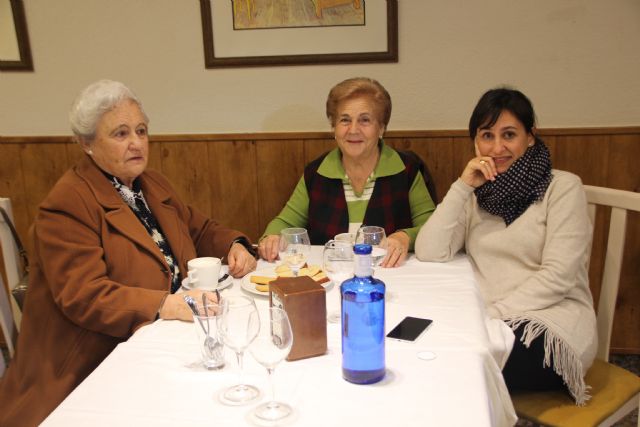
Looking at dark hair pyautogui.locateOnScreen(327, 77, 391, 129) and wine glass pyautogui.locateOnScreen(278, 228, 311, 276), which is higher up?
dark hair pyautogui.locateOnScreen(327, 77, 391, 129)

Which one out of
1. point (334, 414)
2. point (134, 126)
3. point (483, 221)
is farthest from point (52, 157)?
point (334, 414)

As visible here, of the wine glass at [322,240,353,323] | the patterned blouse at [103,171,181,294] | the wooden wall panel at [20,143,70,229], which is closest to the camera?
the wine glass at [322,240,353,323]

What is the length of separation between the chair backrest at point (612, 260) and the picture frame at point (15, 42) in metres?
2.61

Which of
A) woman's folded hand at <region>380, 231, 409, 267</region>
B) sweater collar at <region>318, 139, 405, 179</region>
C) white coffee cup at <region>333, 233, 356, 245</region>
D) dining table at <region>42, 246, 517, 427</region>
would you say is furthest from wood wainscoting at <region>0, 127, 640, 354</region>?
dining table at <region>42, 246, 517, 427</region>

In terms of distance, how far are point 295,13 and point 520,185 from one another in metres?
1.33

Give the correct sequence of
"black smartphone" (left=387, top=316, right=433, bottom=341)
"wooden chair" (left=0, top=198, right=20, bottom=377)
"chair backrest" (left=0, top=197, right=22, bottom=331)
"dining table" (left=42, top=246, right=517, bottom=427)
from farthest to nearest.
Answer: "chair backrest" (left=0, top=197, right=22, bottom=331), "wooden chair" (left=0, top=198, right=20, bottom=377), "black smartphone" (left=387, top=316, right=433, bottom=341), "dining table" (left=42, top=246, right=517, bottom=427)

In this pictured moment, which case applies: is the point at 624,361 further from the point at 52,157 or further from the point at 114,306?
the point at 52,157

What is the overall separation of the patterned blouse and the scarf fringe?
3.43 ft

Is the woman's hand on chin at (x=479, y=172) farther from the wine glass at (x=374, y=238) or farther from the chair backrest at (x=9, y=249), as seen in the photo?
the chair backrest at (x=9, y=249)

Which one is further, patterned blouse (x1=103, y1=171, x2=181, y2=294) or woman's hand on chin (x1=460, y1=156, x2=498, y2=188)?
woman's hand on chin (x1=460, y1=156, x2=498, y2=188)

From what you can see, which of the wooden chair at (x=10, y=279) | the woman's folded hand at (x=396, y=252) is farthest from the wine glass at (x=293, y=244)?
the wooden chair at (x=10, y=279)

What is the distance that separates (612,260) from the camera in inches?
78.6

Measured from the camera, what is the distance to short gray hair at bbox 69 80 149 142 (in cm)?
182

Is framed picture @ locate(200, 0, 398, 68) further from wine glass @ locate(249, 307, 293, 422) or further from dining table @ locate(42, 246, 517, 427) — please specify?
wine glass @ locate(249, 307, 293, 422)
